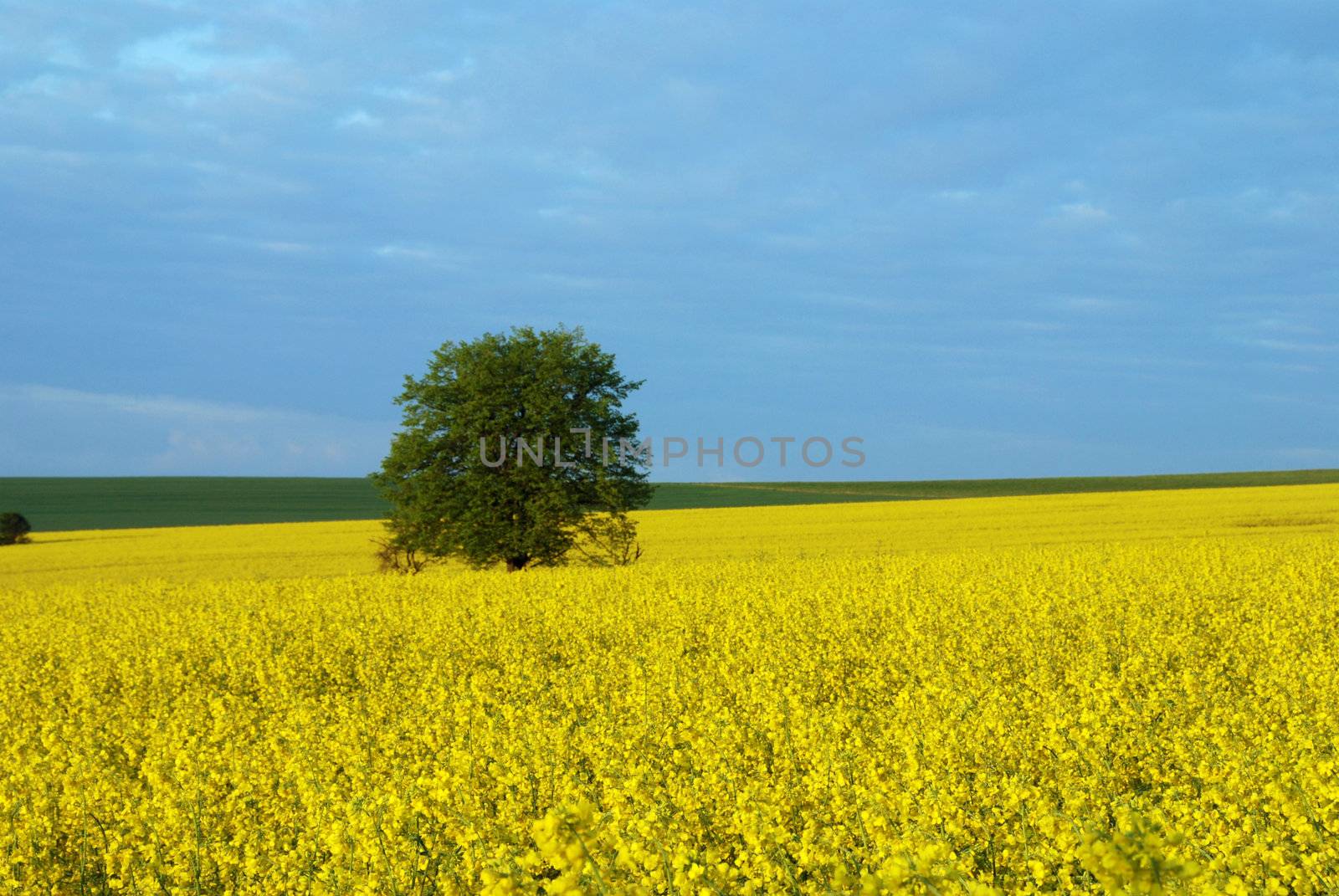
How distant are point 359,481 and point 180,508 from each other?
85.5 feet

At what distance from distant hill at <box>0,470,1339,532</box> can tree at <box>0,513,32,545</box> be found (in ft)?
38.6

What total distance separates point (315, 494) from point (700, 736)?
84504mm

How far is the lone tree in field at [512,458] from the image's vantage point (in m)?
28.8

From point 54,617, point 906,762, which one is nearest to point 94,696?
point 54,617

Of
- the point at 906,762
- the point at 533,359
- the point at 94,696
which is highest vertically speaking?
the point at 533,359

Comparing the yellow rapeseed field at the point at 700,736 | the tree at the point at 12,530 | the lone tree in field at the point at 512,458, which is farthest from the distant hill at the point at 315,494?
the yellow rapeseed field at the point at 700,736

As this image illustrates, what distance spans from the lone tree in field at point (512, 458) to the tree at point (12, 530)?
1154 inches

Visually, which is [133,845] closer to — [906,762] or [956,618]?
[906,762]

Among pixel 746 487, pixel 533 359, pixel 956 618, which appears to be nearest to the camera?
pixel 956 618

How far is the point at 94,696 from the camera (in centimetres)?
1149

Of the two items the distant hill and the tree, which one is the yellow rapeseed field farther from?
the distant hill

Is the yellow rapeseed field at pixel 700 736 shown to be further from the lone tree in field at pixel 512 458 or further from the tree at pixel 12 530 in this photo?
the tree at pixel 12 530

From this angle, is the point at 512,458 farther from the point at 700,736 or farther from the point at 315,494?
the point at 315,494

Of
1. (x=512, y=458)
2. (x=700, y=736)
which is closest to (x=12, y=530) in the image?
(x=512, y=458)
